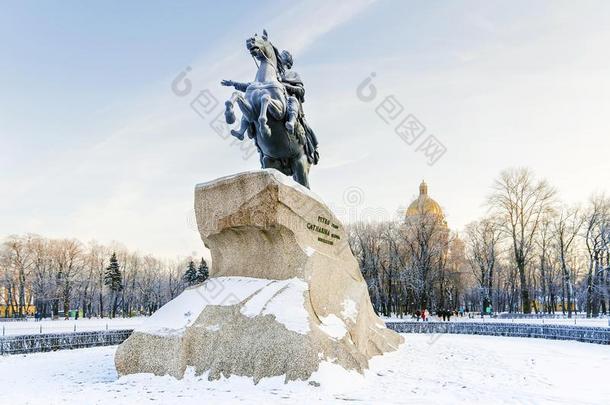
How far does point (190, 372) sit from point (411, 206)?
46950 millimetres

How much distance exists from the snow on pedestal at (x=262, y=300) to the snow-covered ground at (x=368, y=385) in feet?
1.00

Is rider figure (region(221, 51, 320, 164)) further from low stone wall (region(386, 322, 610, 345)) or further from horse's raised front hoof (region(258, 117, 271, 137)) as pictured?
low stone wall (region(386, 322, 610, 345))

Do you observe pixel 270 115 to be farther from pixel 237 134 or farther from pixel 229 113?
pixel 229 113

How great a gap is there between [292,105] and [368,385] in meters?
6.38

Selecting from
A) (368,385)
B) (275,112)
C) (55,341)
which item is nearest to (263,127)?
(275,112)

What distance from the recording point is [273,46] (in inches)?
475

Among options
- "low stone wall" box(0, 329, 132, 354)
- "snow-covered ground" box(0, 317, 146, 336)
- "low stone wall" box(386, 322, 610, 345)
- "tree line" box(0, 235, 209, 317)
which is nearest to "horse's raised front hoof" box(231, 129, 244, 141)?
"low stone wall" box(0, 329, 132, 354)

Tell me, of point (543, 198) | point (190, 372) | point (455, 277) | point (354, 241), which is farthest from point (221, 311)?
point (455, 277)

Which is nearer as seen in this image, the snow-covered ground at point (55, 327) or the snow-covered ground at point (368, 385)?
the snow-covered ground at point (368, 385)

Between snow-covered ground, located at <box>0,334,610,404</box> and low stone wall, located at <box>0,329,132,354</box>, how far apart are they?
331 cm

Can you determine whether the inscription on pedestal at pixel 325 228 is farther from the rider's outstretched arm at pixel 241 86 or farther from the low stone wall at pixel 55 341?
the low stone wall at pixel 55 341

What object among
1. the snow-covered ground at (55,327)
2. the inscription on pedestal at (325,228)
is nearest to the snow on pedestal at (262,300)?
the inscription on pedestal at (325,228)

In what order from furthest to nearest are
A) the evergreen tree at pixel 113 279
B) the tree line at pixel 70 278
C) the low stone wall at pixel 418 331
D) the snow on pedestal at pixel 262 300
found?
the evergreen tree at pixel 113 279 < the tree line at pixel 70 278 < the low stone wall at pixel 418 331 < the snow on pedestal at pixel 262 300

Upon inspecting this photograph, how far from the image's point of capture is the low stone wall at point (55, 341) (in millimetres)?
14266
